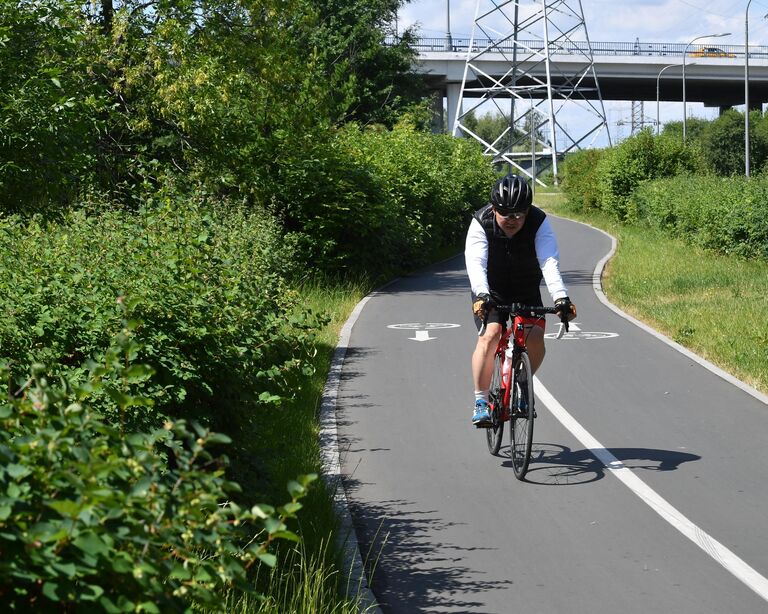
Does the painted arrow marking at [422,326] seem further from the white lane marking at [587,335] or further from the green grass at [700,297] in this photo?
the green grass at [700,297]

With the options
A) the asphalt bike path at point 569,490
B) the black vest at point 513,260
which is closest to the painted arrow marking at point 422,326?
the asphalt bike path at point 569,490

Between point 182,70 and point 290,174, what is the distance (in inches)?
108

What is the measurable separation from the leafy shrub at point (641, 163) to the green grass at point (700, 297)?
964 centimetres

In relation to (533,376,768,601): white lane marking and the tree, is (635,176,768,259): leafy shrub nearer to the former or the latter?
(533,376,768,601): white lane marking

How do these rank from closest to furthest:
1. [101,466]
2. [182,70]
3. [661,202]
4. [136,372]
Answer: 1. [101,466]
2. [136,372]
3. [182,70]
4. [661,202]

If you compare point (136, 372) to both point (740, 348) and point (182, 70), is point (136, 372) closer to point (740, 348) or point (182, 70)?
point (740, 348)

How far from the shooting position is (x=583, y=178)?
5225cm

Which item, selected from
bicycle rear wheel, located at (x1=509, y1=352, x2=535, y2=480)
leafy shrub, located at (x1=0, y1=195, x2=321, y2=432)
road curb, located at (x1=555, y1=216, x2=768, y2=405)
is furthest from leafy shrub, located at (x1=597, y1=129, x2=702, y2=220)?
leafy shrub, located at (x1=0, y1=195, x2=321, y2=432)

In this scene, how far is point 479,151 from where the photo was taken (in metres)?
42.7

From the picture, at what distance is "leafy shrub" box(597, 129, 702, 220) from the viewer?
41000 millimetres

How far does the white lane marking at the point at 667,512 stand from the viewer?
5.75 meters

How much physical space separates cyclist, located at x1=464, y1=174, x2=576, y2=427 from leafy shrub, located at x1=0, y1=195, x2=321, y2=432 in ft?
5.32

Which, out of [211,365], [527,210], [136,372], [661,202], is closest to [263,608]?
[211,365]

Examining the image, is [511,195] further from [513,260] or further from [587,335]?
[587,335]
